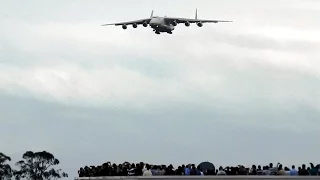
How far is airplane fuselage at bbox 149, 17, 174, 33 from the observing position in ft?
362

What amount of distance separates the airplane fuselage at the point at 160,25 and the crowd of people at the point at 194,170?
1848 inches

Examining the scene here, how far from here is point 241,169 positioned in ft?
195

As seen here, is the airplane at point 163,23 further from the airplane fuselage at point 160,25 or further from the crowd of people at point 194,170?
the crowd of people at point 194,170

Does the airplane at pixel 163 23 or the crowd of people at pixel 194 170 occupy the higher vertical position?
the airplane at pixel 163 23

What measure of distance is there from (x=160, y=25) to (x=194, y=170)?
5252 cm

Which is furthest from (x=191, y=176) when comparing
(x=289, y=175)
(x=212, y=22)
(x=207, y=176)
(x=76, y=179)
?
(x=212, y=22)

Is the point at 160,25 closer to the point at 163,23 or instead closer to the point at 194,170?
the point at 163,23

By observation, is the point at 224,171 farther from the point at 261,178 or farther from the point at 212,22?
the point at 212,22

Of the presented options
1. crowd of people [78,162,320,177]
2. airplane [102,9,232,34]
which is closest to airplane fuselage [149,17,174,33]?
airplane [102,9,232,34]

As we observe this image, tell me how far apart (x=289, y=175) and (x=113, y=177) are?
1096cm

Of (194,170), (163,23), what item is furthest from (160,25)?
(194,170)

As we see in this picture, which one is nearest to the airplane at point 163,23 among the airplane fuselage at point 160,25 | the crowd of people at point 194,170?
A: the airplane fuselage at point 160,25

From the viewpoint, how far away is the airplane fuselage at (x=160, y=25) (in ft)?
362

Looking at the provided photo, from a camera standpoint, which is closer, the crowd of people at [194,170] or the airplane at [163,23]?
the crowd of people at [194,170]
